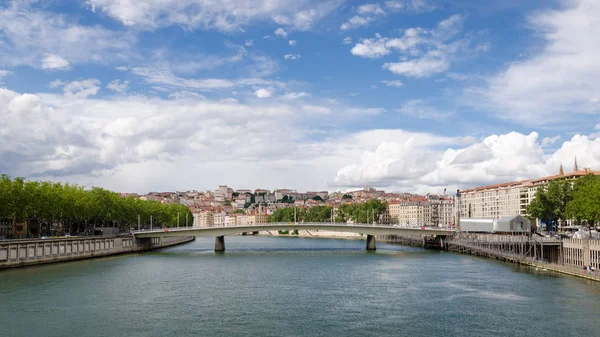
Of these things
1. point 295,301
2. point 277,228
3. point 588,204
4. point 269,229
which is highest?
point 588,204

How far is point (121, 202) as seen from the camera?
330ft

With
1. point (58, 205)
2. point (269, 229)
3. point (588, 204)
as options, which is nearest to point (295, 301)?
point (588, 204)

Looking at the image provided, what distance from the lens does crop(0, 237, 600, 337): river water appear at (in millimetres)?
29781

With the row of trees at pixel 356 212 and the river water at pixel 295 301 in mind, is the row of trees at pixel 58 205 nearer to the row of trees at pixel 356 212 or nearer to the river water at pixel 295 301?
the river water at pixel 295 301

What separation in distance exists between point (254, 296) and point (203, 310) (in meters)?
5.89

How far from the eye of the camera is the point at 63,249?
2522 inches

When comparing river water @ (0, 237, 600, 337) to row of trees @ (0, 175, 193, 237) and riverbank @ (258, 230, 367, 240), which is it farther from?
riverbank @ (258, 230, 367, 240)

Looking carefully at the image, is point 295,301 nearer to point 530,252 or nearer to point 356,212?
point 530,252

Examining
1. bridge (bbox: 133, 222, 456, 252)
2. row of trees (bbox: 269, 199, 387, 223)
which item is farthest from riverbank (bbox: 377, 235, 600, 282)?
row of trees (bbox: 269, 199, 387, 223)

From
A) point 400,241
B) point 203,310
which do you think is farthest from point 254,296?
point 400,241

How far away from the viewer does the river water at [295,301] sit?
29.8 meters

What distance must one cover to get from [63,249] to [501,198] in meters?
125

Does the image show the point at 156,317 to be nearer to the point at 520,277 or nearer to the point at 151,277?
the point at 151,277

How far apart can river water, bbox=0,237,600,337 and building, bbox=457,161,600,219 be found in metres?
87.0
